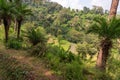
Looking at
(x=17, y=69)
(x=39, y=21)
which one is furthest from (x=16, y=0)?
(x=39, y=21)

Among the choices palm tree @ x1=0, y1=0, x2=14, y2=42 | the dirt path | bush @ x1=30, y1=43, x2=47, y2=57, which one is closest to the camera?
the dirt path

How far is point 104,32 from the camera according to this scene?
11.3m

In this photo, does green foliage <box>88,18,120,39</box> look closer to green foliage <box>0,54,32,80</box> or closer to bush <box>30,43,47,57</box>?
bush <box>30,43,47,57</box>

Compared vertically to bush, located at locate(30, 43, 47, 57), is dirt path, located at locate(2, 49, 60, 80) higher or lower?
lower

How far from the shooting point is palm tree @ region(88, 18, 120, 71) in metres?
11.2

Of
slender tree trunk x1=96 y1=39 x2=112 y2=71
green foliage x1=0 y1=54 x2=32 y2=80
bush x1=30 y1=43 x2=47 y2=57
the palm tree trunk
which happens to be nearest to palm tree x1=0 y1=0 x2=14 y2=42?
bush x1=30 y1=43 x2=47 y2=57

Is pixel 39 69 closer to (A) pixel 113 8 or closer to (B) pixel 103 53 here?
(B) pixel 103 53

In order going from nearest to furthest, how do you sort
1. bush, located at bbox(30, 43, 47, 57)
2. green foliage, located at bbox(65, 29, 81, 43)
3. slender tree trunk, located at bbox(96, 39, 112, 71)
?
1. slender tree trunk, located at bbox(96, 39, 112, 71)
2. bush, located at bbox(30, 43, 47, 57)
3. green foliage, located at bbox(65, 29, 81, 43)

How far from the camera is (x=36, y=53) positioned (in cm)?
1206

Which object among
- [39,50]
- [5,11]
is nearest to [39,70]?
[39,50]

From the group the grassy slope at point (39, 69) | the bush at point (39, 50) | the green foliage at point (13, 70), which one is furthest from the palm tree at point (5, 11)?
the green foliage at point (13, 70)

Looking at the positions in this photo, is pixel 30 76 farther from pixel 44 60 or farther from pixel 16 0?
pixel 16 0

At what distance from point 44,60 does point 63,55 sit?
964 mm

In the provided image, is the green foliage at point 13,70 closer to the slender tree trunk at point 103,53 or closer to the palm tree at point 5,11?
the slender tree trunk at point 103,53
